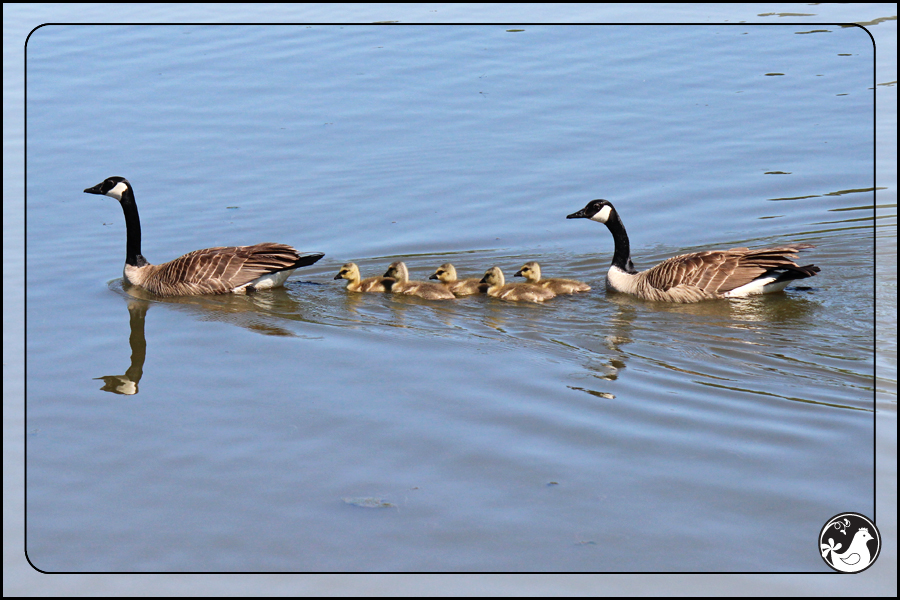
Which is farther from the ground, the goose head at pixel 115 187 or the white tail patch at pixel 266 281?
the goose head at pixel 115 187

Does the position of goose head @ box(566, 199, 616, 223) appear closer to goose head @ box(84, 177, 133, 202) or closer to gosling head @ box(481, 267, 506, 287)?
gosling head @ box(481, 267, 506, 287)

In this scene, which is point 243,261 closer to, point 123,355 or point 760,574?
point 123,355

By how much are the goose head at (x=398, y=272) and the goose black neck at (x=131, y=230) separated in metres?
3.23

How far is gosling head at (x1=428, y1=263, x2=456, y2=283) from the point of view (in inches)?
414

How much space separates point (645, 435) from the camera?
6.52 metres

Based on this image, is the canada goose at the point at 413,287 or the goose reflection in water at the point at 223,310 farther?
the canada goose at the point at 413,287

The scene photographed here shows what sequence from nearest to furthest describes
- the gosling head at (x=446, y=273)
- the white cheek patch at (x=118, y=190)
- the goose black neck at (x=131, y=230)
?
the gosling head at (x=446, y=273) → the goose black neck at (x=131, y=230) → the white cheek patch at (x=118, y=190)

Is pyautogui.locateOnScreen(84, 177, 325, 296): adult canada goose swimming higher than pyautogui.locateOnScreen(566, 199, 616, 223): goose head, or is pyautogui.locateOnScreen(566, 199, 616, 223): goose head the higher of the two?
pyautogui.locateOnScreen(566, 199, 616, 223): goose head

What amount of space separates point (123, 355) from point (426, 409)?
3444mm

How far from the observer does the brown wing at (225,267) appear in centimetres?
1092

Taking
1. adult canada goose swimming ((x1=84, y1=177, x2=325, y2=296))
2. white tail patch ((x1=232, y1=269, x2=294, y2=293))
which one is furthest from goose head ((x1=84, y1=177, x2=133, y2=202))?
white tail patch ((x1=232, y1=269, x2=294, y2=293))

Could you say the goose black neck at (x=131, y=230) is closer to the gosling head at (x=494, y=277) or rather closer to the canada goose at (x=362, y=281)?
the canada goose at (x=362, y=281)

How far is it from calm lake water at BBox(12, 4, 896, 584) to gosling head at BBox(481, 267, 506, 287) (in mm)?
213

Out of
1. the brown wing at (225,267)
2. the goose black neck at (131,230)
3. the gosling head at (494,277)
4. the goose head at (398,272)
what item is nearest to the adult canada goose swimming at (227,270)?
the brown wing at (225,267)
